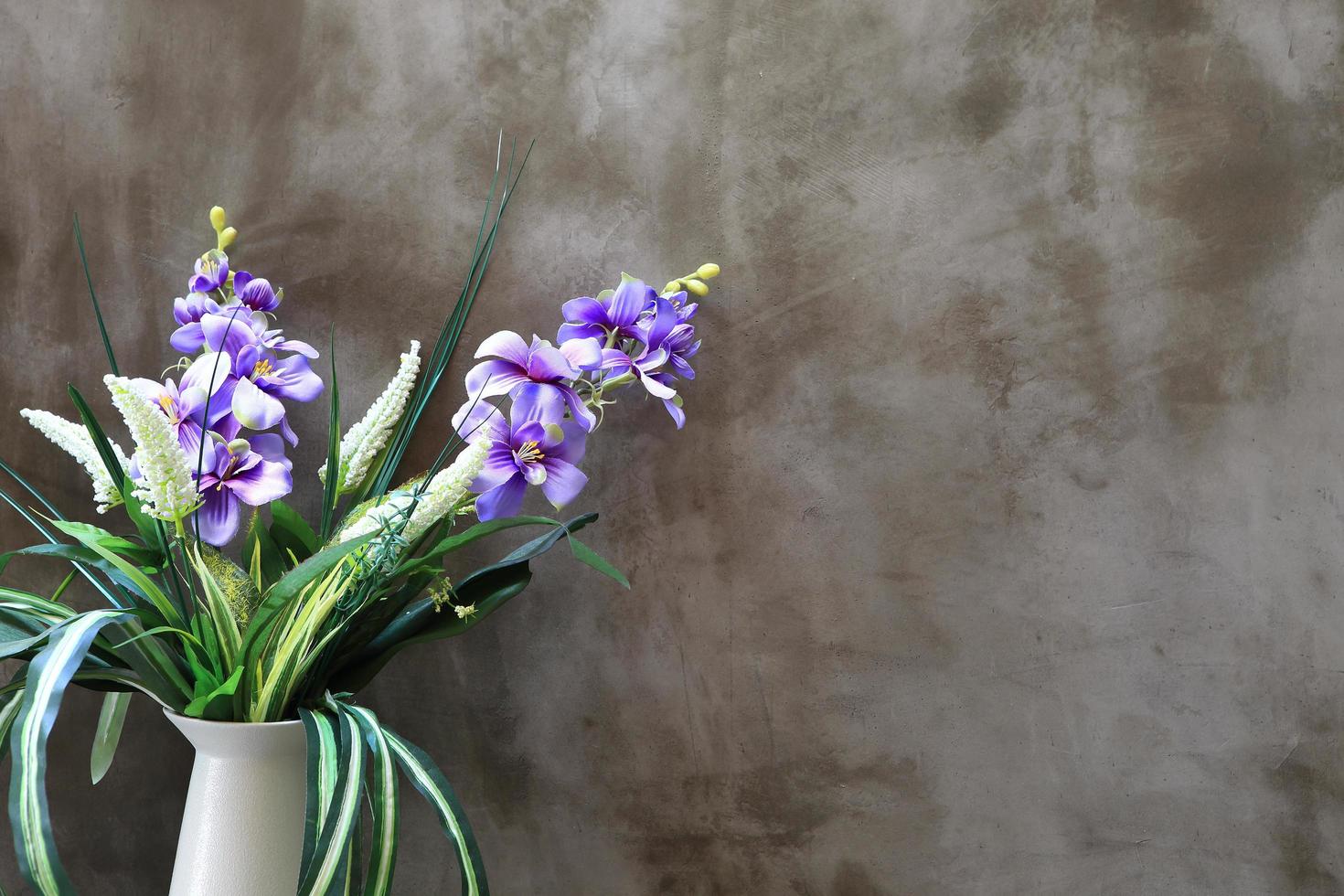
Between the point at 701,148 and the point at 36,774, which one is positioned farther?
the point at 701,148

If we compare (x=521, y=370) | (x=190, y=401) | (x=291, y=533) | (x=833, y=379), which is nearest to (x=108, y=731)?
(x=291, y=533)

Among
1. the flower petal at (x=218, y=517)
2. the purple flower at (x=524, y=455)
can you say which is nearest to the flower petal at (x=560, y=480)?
the purple flower at (x=524, y=455)

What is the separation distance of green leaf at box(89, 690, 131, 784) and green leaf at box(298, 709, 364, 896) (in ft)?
1.26

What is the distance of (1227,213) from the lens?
112 centimetres

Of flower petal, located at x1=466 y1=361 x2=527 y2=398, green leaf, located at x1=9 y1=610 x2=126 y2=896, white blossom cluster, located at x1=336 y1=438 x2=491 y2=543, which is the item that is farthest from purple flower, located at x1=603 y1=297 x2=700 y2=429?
green leaf, located at x1=9 y1=610 x2=126 y2=896

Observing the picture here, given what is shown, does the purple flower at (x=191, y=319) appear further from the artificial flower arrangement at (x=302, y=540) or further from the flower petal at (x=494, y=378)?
the flower petal at (x=494, y=378)

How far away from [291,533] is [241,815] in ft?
0.94

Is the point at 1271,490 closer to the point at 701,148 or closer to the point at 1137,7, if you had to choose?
the point at 1137,7

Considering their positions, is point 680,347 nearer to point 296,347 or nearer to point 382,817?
point 296,347

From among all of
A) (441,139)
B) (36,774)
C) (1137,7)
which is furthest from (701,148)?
(36,774)

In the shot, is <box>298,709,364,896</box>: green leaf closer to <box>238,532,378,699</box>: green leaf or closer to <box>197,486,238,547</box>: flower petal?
<box>238,532,378,699</box>: green leaf

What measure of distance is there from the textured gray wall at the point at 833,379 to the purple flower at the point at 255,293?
2.8 inches

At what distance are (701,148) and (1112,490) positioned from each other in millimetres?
678

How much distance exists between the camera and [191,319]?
1.05 meters
